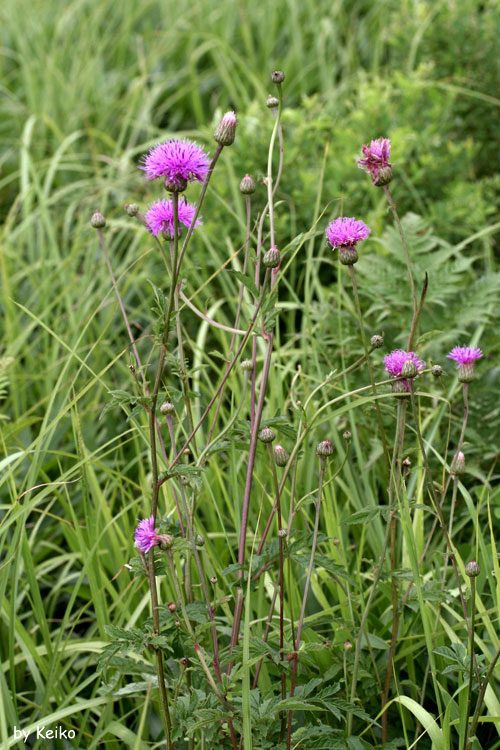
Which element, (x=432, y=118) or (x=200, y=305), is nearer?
(x=200, y=305)

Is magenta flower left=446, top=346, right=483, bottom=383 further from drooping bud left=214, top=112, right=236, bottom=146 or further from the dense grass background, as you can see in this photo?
drooping bud left=214, top=112, right=236, bottom=146

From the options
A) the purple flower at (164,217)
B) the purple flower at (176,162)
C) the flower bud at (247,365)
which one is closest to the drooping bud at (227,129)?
the purple flower at (176,162)

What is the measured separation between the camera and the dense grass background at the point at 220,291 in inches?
54.6

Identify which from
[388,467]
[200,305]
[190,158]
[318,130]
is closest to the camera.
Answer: [190,158]

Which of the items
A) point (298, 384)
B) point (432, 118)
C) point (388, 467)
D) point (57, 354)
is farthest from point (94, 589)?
point (432, 118)

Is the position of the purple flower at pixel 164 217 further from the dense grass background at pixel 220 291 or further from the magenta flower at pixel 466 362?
the magenta flower at pixel 466 362

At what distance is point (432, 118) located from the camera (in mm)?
2617

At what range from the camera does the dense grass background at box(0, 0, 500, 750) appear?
54.6 inches

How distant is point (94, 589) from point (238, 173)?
153 cm

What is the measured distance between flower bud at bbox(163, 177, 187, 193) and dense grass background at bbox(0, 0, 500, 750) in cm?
12

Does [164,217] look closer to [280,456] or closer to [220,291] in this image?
[280,456]

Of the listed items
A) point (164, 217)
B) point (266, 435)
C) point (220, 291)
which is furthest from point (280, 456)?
point (220, 291)

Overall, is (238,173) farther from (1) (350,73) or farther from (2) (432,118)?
(1) (350,73)

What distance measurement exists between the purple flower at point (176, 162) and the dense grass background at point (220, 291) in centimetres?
13
